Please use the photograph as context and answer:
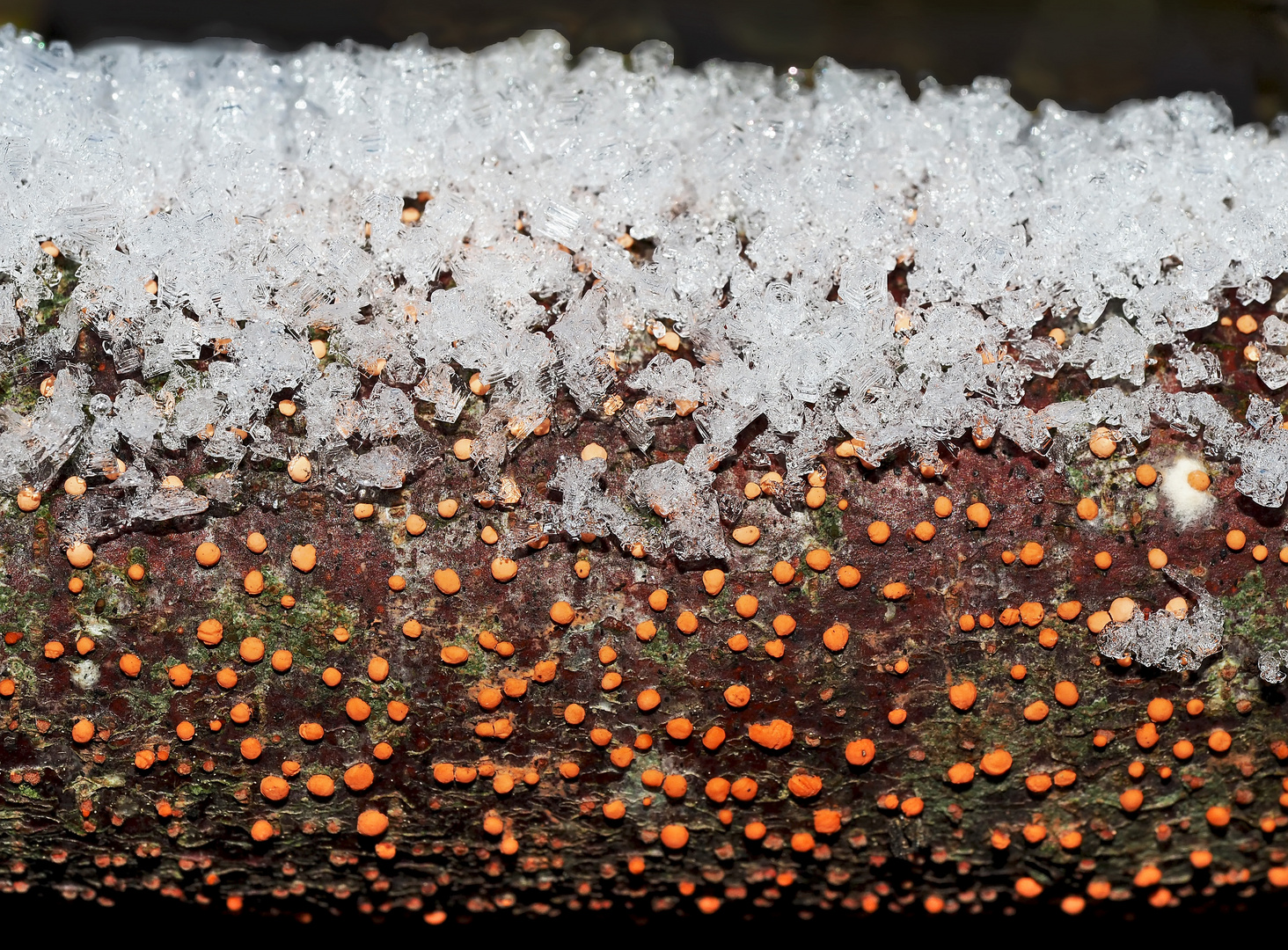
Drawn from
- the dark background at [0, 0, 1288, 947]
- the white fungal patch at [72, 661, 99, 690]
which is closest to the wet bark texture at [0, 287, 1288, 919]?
the white fungal patch at [72, 661, 99, 690]

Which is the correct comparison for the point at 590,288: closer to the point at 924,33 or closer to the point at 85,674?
the point at 85,674

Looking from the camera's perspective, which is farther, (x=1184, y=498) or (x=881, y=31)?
(x=881, y=31)

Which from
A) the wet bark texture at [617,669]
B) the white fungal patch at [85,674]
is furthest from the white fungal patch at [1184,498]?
the white fungal patch at [85,674]

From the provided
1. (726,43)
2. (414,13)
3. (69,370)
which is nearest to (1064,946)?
(69,370)

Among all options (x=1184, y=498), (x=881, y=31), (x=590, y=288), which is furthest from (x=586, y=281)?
(x=881, y=31)

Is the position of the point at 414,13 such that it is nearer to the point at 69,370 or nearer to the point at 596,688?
the point at 69,370
